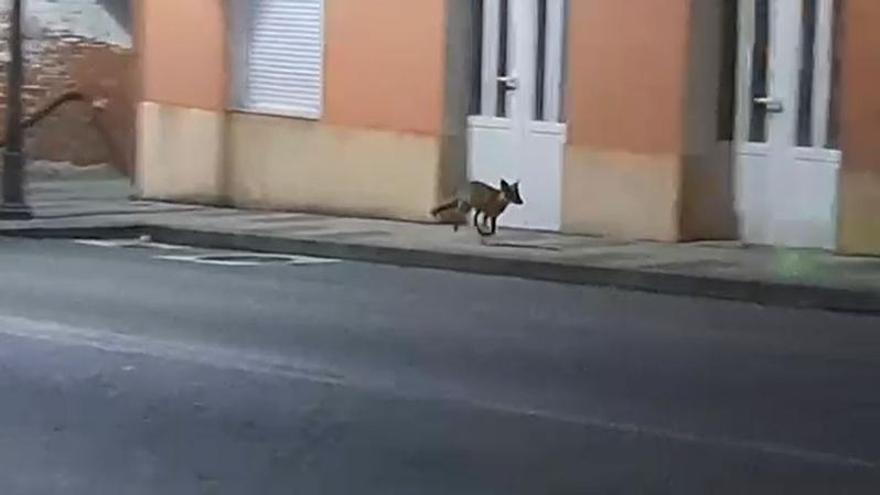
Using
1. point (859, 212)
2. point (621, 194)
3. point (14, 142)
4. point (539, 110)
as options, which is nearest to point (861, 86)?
point (859, 212)

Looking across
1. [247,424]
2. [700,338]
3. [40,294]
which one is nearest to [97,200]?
[40,294]

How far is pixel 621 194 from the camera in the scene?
1983 centimetres

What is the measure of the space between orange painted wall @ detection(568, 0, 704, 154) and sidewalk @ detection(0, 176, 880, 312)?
942 mm

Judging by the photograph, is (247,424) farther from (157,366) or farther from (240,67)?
(240,67)

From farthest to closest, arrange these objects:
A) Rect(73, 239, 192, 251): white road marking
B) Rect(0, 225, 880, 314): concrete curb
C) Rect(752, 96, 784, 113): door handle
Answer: Rect(73, 239, 192, 251): white road marking
Rect(752, 96, 784, 113): door handle
Rect(0, 225, 880, 314): concrete curb

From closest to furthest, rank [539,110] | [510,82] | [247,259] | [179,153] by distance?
[247,259], [539,110], [510,82], [179,153]

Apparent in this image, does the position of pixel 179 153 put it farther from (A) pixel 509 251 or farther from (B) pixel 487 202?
(A) pixel 509 251

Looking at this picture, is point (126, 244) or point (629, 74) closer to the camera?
point (629, 74)

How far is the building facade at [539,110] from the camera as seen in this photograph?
1902 cm

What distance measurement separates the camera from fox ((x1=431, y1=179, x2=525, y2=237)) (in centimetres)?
1931

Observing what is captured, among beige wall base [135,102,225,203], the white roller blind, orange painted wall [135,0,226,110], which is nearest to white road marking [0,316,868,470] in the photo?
the white roller blind

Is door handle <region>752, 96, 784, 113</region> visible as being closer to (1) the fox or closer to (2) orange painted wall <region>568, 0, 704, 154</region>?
(2) orange painted wall <region>568, 0, 704, 154</region>

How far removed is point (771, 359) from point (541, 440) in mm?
3202

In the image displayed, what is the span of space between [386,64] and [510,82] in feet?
4.45
